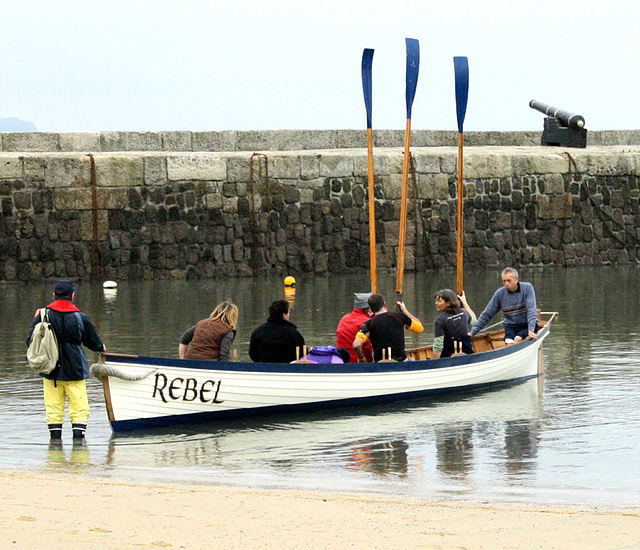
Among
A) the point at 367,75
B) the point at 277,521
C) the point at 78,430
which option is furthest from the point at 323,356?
the point at 367,75

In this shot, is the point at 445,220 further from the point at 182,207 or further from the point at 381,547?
the point at 381,547

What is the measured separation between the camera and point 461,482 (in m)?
7.95

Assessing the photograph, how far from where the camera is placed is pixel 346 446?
9.28 m

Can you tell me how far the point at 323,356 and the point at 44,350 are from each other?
267cm

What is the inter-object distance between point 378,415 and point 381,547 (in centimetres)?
450

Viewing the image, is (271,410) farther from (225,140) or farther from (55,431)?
(225,140)

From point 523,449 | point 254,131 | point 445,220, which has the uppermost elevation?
point 254,131

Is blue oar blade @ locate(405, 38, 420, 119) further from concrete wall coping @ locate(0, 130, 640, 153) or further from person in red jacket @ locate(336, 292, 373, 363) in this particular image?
concrete wall coping @ locate(0, 130, 640, 153)

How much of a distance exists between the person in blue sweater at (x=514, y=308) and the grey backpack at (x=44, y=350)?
15.6 feet

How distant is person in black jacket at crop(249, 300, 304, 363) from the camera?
10.4 m

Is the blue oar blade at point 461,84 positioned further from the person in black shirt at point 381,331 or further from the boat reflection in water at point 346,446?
the boat reflection in water at point 346,446

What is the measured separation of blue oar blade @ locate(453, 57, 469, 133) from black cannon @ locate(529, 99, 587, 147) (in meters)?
Answer: 15.7

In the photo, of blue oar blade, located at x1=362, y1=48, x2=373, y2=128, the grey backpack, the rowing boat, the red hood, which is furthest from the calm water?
blue oar blade, located at x1=362, y1=48, x2=373, y2=128

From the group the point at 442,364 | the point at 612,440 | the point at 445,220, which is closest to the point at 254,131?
the point at 445,220
